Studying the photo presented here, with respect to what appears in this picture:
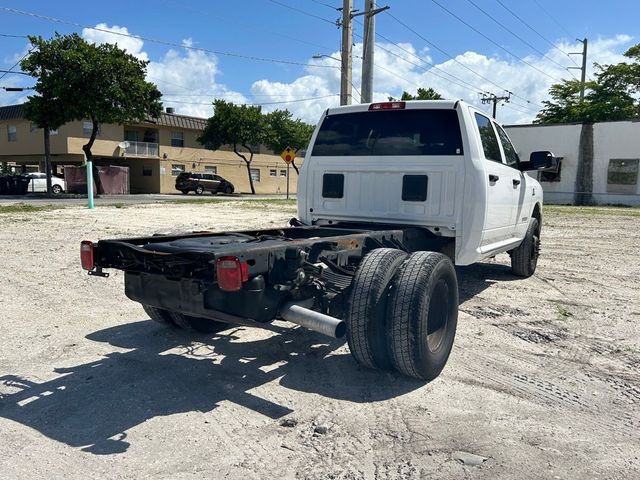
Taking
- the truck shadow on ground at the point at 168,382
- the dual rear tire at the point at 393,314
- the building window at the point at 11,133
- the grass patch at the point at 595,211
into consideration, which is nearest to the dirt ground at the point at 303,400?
the truck shadow on ground at the point at 168,382

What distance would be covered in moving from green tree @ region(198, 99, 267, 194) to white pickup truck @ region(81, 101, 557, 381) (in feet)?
125

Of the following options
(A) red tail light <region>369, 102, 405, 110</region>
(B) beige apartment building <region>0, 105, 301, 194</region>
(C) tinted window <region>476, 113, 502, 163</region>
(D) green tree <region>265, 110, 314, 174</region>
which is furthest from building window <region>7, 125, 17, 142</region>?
(C) tinted window <region>476, 113, 502, 163</region>

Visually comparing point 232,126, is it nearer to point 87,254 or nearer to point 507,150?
point 507,150

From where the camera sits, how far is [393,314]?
3.76 m

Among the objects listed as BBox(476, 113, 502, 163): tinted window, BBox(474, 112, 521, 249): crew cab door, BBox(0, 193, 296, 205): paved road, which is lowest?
BBox(0, 193, 296, 205): paved road

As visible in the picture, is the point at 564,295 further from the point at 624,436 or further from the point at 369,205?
the point at 624,436

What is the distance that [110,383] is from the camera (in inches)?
156

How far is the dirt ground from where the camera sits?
295cm

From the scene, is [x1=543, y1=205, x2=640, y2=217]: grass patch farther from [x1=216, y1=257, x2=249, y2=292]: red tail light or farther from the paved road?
[x1=216, y1=257, x2=249, y2=292]: red tail light

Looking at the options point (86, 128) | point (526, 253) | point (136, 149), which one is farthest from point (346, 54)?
point (136, 149)

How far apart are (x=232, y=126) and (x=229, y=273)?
137 ft

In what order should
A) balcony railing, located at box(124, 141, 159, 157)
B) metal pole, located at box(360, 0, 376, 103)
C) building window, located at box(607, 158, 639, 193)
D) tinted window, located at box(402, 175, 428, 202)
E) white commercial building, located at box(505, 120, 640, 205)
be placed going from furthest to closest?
balcony railing, located at box(124, 141, 159, 157) → building window, located at box(607, 158, 639, 193) → white commercial building, located at box(505, 120, 640, 205) → metal pole, located at box(360, 0, 376, 103) → tinted window, located at box(402, 175, 428, 202)

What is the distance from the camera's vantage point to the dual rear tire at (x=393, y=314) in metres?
3.75

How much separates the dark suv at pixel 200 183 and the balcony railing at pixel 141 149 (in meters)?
4.48
